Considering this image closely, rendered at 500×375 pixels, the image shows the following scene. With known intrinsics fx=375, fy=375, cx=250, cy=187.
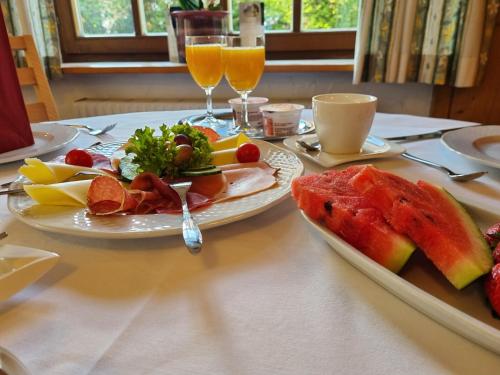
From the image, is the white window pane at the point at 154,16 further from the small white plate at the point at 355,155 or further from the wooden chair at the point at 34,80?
the small white plate at the point at 355,155

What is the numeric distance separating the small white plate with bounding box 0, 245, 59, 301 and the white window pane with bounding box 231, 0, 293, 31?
2073 millimetres

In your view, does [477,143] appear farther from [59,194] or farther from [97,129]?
[97,129]

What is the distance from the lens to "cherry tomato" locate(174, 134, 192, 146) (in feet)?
2.25

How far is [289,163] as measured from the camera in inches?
27.4

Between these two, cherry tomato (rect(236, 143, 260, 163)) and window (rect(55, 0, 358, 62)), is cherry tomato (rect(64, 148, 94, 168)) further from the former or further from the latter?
window (rect(55, 0, 358, 62))

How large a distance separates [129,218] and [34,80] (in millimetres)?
1300

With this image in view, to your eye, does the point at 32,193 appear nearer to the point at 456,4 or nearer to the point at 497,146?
the point at 497,146

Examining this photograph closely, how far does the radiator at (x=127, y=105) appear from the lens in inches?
86.9

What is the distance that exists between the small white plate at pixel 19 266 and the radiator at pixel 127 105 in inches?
71.6

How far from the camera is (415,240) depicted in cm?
39

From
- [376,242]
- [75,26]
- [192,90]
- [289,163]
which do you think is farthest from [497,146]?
[75,26]

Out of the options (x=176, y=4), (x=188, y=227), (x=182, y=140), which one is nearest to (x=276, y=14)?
(x=176, y=4)

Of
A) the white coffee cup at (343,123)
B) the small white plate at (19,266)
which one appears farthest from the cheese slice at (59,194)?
the white coffee cup at (343,123)

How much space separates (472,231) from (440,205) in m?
0.06
